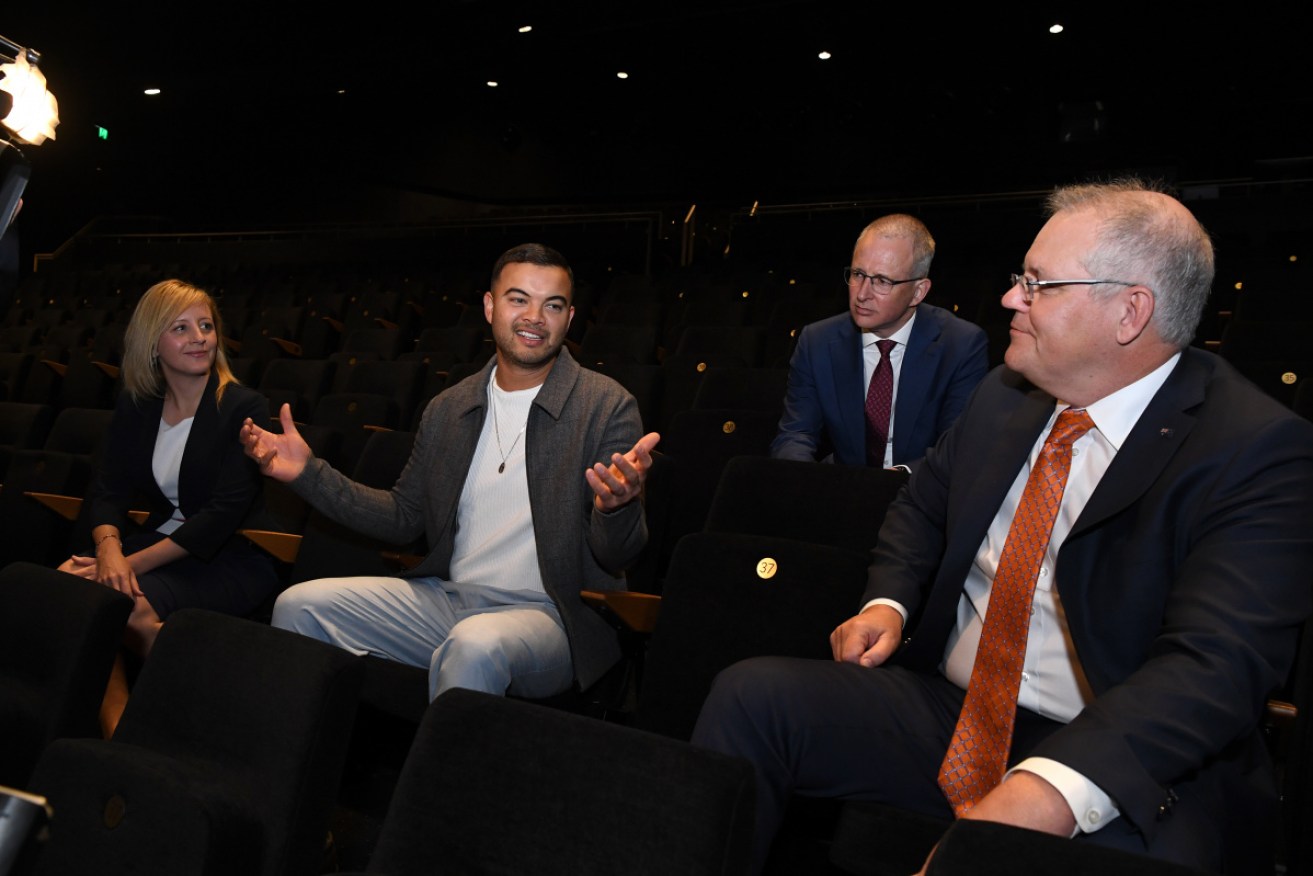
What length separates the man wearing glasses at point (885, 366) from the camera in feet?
8.70

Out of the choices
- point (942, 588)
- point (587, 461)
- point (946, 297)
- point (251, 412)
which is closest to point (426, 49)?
point (946, 297)

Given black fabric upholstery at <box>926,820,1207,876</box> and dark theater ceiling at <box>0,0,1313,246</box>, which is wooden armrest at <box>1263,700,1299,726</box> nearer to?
black fabric upholstery at <box>926,820,1207,876</box>

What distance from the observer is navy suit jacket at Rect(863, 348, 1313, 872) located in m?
1.11

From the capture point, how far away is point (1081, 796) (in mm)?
1080

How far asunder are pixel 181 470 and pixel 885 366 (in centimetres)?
180

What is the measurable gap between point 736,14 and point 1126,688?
25.8 feet

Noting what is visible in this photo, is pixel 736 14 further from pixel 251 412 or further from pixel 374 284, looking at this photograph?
pixel 251 412

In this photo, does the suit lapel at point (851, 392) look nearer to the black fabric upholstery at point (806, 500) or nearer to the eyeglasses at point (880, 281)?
the eyeglasses at point (880, 281)

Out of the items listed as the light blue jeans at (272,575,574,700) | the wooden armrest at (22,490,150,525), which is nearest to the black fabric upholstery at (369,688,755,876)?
the light blue jeans at (272,575,574,700)

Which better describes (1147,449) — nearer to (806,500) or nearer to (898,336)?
(806,500)

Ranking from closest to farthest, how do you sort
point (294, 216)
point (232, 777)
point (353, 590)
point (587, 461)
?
1. point (232, 777)
2. point (353, 590)
3. point (587, 461)
4. point (294, 216)

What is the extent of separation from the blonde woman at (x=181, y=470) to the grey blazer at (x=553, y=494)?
0.51 meters

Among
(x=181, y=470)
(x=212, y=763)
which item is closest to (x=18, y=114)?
(x=181, y=470)

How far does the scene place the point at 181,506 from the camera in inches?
103
